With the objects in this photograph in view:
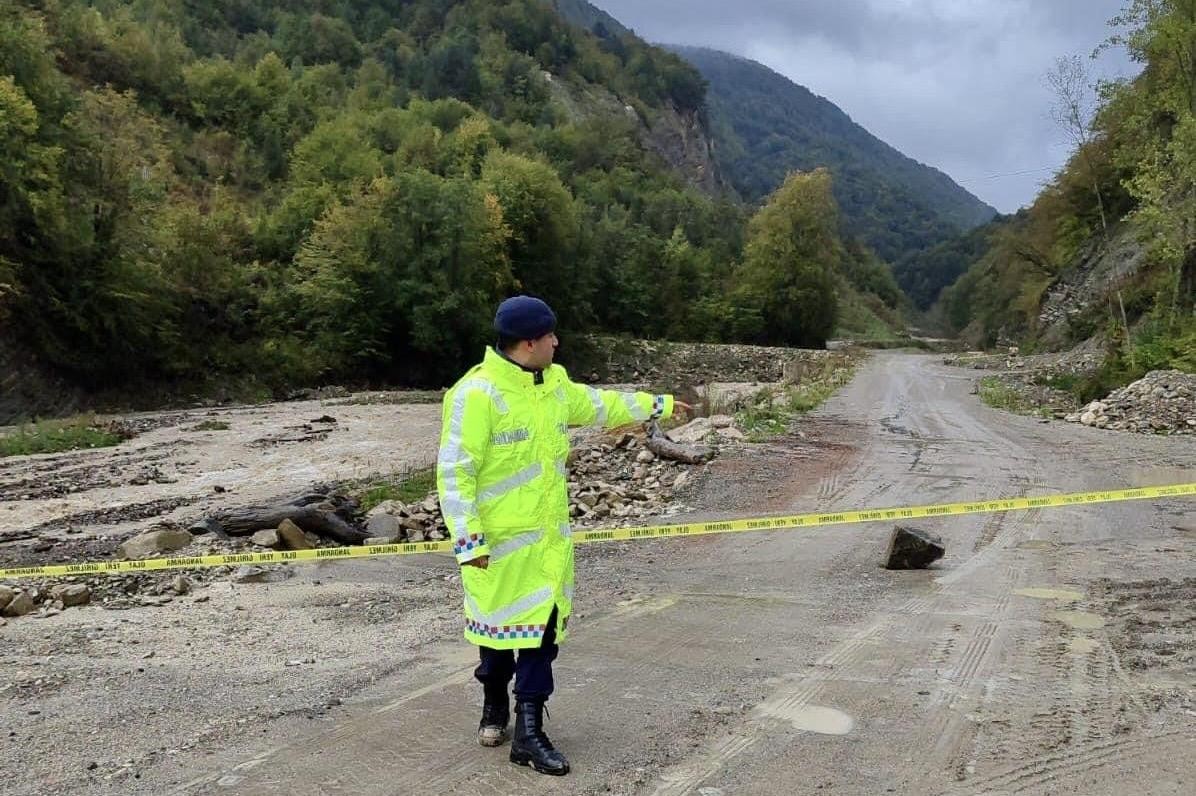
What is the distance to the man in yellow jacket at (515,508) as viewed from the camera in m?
3.39

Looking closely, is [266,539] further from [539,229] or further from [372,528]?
[539,229]

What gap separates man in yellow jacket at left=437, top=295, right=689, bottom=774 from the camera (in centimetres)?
339

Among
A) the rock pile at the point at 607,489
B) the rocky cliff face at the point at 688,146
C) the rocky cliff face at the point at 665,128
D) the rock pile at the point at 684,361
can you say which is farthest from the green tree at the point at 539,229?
the rocky cliff face at the point at 688,146

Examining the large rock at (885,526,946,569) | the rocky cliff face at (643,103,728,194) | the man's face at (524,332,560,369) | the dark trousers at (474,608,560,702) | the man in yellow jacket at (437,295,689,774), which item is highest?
the rocky cliff face at (643,103,728,194)

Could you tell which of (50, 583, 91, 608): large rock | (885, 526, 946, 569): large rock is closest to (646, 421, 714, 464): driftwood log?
(885, 526, 946, 569): large rock

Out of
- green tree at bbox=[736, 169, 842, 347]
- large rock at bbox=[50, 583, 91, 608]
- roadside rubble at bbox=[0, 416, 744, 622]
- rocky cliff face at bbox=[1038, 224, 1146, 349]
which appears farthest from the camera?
green tree at bbox=[736, 169, 842, 347]

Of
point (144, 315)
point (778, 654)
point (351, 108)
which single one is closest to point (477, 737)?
point (778, 654)

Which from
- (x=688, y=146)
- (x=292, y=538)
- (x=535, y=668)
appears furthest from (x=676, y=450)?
(x=688, y=146)

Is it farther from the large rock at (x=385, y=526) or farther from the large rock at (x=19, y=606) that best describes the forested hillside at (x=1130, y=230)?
the large rock at (x=19, y=606)

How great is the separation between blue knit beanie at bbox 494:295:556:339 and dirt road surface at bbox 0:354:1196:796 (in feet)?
5.68

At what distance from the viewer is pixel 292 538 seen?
28.8 ft

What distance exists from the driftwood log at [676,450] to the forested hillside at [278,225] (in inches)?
942

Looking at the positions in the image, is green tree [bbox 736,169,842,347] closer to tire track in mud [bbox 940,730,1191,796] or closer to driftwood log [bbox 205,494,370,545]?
driftwood log [bbox 205,494,370,545]

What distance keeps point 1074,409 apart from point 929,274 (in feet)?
479
